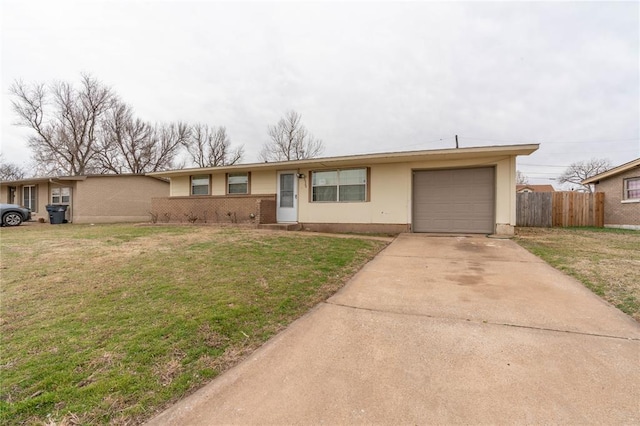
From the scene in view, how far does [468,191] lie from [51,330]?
10540mm

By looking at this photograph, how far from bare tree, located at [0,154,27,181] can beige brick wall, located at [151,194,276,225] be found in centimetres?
4050

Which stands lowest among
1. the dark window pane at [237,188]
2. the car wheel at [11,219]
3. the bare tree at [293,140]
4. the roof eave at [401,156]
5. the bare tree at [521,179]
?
the car wheel at [11,219]

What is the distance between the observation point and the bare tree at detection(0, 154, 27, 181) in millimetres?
36731

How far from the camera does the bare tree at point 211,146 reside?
1297 inches

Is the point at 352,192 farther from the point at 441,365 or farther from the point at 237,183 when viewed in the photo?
the point at 441,365

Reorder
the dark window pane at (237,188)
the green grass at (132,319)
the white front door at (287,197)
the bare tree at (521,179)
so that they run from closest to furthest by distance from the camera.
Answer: the green grass at (132,319) < the white front door at (287,197) < the dark window pane at (237,188) < the bare tree at (521,179)

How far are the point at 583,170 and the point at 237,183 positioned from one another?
48.9 m

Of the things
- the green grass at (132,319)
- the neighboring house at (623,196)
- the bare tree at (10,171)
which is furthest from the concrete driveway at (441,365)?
the bare tree at (10,171)

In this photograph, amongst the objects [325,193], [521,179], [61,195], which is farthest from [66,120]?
[521,179]

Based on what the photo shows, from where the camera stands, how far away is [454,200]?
986 cm

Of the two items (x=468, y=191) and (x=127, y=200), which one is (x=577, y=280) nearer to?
(x=468, y=191)

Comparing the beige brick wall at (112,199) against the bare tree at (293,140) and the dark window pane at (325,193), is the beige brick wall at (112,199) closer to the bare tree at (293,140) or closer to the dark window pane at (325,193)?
the dark window pane at (325,193)

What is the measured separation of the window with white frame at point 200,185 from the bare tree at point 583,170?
46.7 m

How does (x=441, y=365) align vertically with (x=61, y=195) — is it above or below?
below
